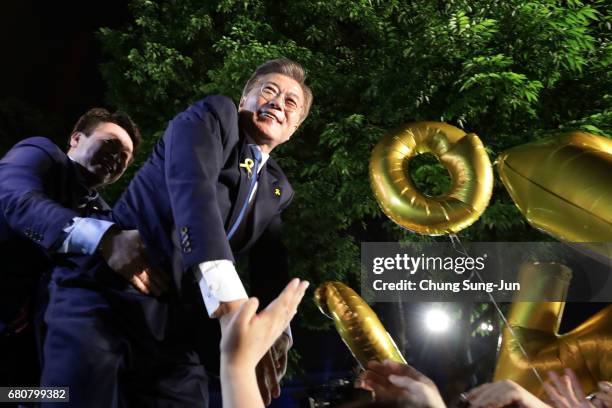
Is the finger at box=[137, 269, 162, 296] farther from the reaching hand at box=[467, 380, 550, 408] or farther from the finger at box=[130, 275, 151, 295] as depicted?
the reaching hand at box=[467, 380, 550, 408]

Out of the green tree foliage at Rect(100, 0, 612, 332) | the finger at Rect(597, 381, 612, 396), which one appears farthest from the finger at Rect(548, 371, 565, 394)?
the green tree foliage at Rect(100, 0, 612, 332)

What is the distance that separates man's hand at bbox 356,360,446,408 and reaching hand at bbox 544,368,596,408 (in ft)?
2.63

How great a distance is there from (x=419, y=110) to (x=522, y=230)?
79.9 inches

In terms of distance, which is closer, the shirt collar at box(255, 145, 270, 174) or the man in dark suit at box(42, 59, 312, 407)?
the man in dark suit at box(42, 59, 312, 407)

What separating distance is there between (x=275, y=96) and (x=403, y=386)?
1228 mm

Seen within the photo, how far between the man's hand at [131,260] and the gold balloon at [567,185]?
130cm

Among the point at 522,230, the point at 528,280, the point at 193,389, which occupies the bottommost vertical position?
the point at 522,230

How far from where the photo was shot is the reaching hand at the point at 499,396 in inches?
54.6

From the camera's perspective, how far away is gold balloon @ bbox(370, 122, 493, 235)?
8.63ft

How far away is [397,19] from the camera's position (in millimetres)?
6961

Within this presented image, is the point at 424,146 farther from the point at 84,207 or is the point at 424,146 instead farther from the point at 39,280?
the point at 39,280

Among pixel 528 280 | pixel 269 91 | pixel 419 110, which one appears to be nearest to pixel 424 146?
pixel 528 280

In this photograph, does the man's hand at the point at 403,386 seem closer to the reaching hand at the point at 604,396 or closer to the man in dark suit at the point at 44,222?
the man in dark suit at the point at 44,222

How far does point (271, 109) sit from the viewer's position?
2043 mm
